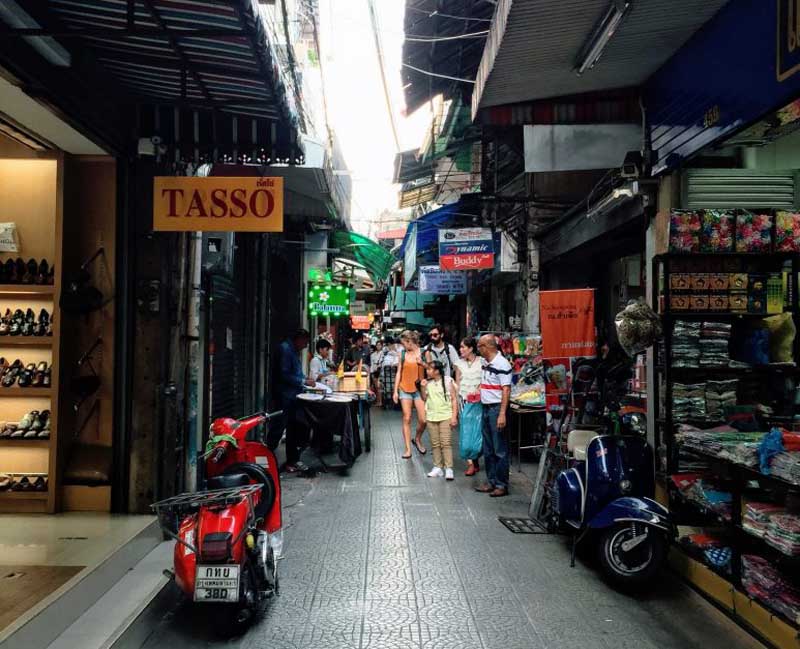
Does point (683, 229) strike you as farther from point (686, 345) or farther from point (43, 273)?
point (43, 273)

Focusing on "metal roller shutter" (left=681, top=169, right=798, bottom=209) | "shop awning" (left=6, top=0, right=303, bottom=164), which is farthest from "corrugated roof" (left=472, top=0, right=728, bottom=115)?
"shop awning" (left=6, top=0, right=303, bottom=164)

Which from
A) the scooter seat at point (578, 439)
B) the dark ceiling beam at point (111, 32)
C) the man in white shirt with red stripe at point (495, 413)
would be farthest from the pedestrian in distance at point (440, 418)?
the dark ceiling beam at point (111, 32)

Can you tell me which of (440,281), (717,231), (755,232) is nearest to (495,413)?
(717,231)

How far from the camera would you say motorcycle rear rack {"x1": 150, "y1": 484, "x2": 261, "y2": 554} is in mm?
4348

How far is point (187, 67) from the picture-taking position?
543cm

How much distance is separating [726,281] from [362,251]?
1468 centimetres

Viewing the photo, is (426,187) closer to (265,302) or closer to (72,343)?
(265,302)

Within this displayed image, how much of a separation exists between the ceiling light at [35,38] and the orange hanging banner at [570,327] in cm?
527

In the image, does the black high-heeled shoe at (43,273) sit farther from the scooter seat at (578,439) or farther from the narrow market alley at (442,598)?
the scooter seat at (578,439)

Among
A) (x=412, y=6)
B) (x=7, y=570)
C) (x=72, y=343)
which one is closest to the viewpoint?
(x=7, y=570)

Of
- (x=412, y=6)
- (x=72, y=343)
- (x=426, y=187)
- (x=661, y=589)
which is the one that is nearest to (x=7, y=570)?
(x=72, y=343)

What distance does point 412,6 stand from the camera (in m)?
11.8

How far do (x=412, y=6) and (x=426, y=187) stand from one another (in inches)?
456

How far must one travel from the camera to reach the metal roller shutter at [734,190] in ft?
22.1
